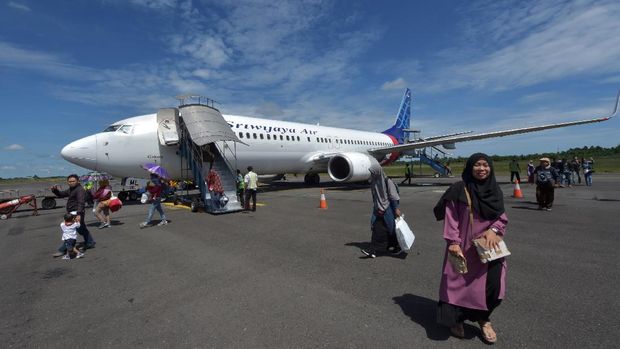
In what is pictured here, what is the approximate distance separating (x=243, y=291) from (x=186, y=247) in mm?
2835

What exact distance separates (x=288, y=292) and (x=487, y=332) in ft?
7.05

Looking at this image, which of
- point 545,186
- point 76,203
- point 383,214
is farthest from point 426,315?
point 545,186

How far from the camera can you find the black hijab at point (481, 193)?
2828 mm

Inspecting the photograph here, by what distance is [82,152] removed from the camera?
11672 millimetres

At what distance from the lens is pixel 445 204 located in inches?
120

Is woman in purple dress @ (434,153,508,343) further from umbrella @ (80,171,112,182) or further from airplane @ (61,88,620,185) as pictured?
umbrella @ (80,171,112,182)

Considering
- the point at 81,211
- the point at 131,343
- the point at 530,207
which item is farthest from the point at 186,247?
the point at 530,207

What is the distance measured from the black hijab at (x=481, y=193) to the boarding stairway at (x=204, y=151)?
29.3 feet

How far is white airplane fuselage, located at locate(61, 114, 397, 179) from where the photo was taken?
39.3 feet

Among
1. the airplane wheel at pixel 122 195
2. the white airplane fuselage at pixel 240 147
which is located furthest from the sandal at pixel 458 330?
the airplane wheel at pixel 122 195

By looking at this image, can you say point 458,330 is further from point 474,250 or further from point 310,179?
point 310,179

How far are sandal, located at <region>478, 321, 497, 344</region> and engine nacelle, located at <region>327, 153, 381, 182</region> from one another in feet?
43.1

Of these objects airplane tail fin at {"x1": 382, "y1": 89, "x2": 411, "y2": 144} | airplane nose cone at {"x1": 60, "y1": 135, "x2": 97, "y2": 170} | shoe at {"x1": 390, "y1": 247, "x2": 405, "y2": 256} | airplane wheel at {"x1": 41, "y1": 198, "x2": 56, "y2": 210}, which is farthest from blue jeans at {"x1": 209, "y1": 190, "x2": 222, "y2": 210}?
airplane tail fin at {"x1": 382, "y1": 89, "x2": 411, "y2": 144}

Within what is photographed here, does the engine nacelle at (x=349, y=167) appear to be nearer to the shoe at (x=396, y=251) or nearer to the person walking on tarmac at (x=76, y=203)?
the shoe at (x=396, y=251)
